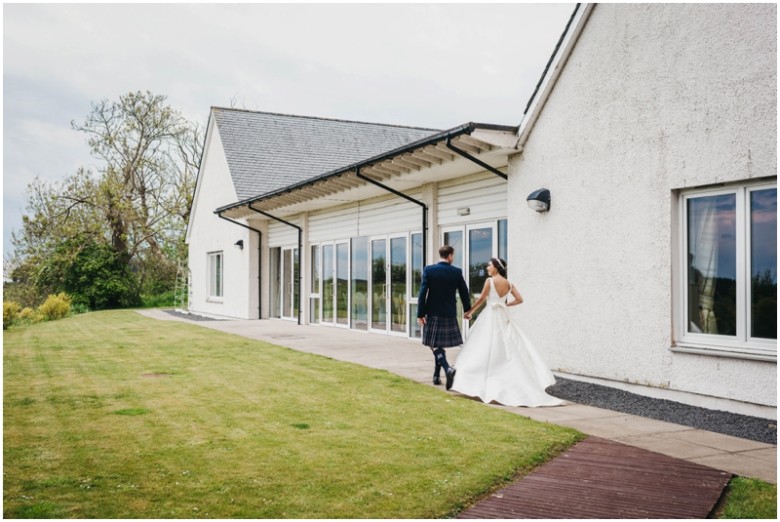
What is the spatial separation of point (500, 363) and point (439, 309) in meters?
1.14

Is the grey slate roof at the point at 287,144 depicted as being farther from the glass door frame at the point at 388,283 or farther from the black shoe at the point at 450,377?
the black shoe at the point at 450,377

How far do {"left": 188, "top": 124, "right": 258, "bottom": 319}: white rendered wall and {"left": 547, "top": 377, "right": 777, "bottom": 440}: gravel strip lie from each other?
1535 centimetres

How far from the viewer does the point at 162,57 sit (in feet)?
86.0

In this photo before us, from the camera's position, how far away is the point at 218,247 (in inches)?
1021

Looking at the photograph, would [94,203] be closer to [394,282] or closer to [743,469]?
[394,282]

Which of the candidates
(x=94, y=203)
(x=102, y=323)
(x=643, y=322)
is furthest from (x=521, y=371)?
(x=94, y=203)

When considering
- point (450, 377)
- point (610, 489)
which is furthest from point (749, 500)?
point (450, 377)

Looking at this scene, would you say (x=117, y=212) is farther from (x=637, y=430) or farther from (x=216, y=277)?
(x=637, y=430)

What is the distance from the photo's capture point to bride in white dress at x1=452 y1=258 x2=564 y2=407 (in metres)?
7.96

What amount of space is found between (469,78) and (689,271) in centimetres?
2101

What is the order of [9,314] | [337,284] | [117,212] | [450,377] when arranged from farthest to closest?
[117,212] → [9,314] → [337,284] → [450,377]

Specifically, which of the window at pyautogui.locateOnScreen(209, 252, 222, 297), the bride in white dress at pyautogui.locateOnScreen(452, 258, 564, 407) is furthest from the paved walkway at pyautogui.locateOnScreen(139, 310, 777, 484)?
the window at pyautogui.locateOnScreen(209, 252, 222, 297)

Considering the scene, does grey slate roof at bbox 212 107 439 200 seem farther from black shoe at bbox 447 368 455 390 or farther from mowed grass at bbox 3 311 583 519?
black shoe at bbox 447 368 455 390

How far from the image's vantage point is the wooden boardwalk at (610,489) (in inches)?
169
